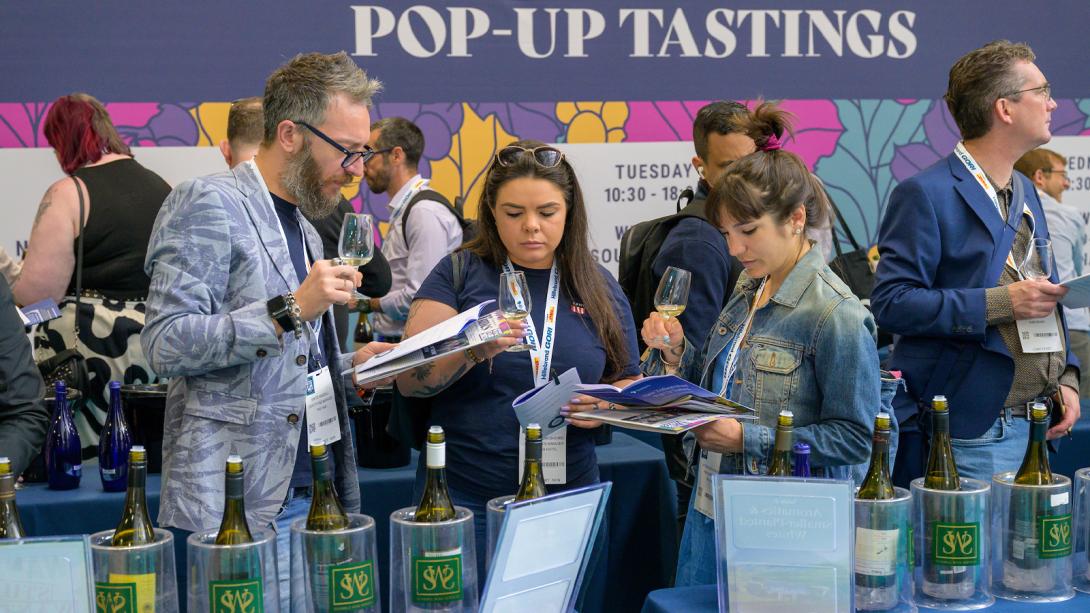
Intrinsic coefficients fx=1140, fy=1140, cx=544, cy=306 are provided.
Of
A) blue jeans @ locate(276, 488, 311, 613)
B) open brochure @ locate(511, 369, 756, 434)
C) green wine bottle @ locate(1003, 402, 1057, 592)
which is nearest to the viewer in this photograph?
green wine bottle @ locate(1003, 402, 1057, 592)

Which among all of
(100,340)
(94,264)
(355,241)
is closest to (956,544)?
(355,241)

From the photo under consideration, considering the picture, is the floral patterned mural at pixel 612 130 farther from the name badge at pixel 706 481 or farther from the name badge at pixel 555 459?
the name badge at pixel 706 481

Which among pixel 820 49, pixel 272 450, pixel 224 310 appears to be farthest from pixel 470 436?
pixel 820 49

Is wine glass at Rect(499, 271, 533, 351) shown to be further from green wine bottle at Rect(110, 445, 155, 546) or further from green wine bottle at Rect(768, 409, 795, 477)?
green wine bottle at Rect(110, 445, 155, 546)

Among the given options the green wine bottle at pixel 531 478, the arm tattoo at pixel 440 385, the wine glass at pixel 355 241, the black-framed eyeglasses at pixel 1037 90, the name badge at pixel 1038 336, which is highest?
the black-framed eyeglasses at pixel 1037 90

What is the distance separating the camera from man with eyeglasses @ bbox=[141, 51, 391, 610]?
2.11 meters

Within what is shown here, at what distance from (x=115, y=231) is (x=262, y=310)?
61.3 inches

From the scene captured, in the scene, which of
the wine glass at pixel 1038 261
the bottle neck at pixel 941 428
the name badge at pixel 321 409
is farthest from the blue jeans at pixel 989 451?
the name badge at pixel 321 409

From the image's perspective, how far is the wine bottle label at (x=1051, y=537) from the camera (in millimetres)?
1858

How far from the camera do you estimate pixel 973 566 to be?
1831 millimetres

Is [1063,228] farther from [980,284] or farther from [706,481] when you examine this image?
[706,481]

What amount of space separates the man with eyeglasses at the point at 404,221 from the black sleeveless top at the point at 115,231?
3.89 feet

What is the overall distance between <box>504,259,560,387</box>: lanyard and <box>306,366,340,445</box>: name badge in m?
0.42

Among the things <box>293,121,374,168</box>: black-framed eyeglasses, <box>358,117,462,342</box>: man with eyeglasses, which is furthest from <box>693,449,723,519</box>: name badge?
<box>358,117,462,342</box>: man with eyeglasses
